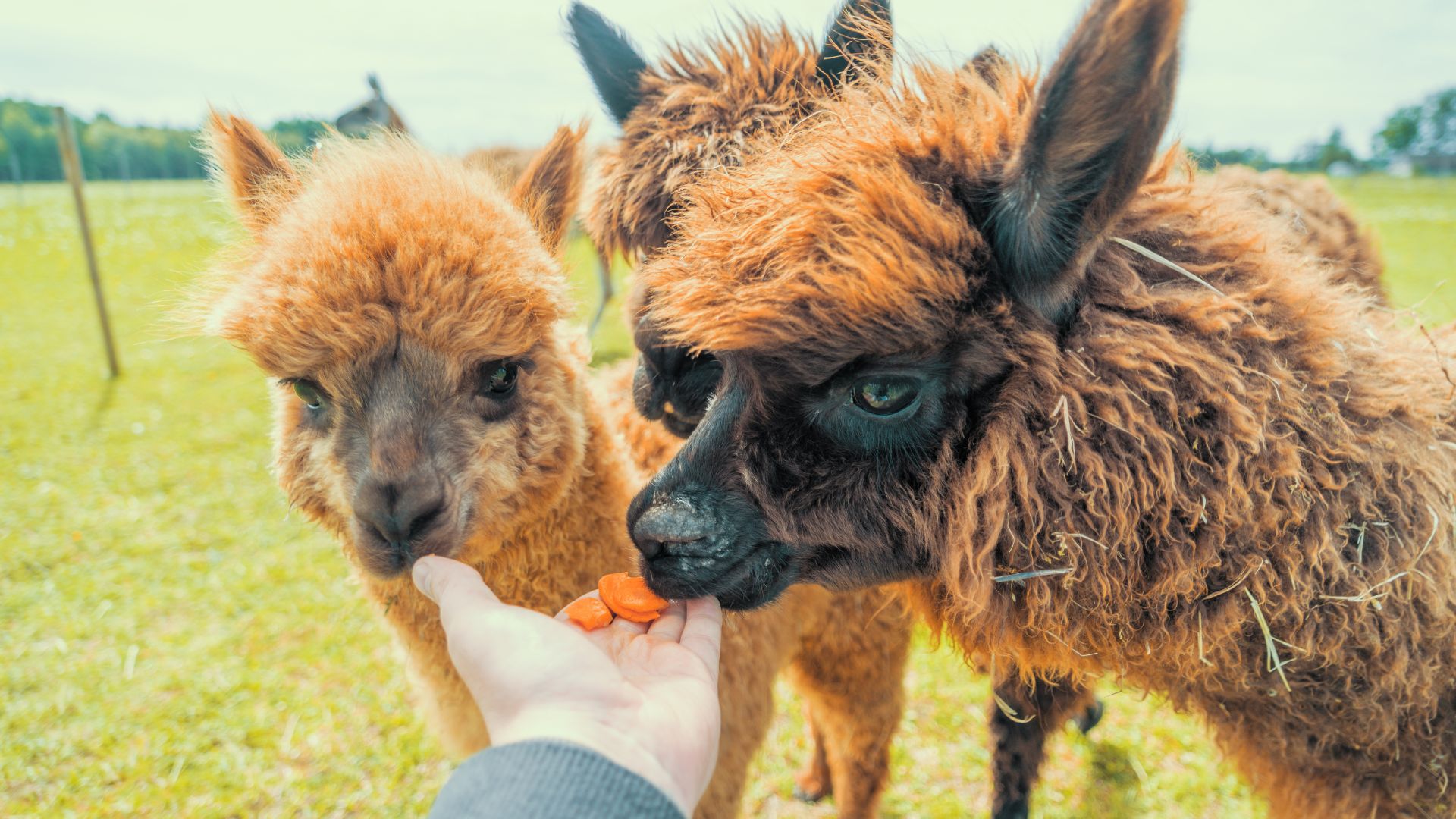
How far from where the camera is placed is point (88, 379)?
Answer: 8.83 m

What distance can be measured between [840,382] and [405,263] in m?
1.11

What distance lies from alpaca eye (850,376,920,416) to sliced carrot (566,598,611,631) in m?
0.80

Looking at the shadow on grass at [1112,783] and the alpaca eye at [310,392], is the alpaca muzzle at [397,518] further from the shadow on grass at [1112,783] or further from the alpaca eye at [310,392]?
the shadow on grass at [1112,783]

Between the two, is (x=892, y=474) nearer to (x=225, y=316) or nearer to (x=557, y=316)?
(x=557, y=316)

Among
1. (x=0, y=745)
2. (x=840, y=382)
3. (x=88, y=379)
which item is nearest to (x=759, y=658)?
(x=840, y=382)

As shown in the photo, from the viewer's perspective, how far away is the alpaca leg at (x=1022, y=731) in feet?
7.89

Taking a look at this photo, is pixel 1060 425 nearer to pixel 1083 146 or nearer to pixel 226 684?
pixel 1083 146

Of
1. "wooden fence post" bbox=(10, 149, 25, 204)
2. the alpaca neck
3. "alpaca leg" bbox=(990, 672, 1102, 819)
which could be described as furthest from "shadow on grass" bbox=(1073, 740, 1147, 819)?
"wooden fence post" bbox=(10, 149, 25, 204)

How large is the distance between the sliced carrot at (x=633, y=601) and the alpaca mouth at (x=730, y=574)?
0.45 feet

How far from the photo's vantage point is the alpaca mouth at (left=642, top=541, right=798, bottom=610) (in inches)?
61.1

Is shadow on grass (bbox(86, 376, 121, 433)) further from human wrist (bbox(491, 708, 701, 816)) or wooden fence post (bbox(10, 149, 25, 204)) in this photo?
wooden fence post (bbox(10, 149, 25, 204))

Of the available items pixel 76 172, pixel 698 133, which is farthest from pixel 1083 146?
Result: pixel 76 172

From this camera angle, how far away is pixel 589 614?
1746 millimetres

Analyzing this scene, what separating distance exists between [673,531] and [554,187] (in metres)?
1.37
